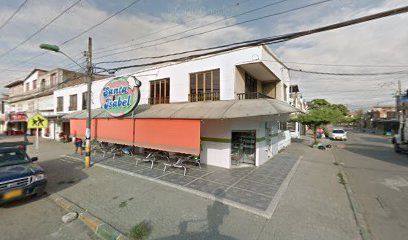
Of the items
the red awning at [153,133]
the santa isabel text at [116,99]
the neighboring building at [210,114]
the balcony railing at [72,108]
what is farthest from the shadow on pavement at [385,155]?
the balcony railing at [72,108]

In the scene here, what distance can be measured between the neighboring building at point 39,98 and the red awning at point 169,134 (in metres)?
16.8

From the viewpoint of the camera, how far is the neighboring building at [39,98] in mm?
23438

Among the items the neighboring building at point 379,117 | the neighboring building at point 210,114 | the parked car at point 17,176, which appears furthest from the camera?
the neighboring building at point 379,117

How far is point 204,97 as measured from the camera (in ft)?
34.2

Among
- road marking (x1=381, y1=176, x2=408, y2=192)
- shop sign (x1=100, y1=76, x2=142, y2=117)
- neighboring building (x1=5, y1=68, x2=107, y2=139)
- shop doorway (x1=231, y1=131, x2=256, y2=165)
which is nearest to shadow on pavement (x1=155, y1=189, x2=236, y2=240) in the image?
shop doorway (x1=231, y1=131, x2=256, y2=165)

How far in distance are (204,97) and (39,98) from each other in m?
28.7

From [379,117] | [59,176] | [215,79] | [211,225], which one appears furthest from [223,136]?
[379,117]

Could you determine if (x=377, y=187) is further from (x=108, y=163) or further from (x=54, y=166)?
(x=54, y=166)

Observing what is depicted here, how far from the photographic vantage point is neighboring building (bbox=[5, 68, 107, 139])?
76.9 feet

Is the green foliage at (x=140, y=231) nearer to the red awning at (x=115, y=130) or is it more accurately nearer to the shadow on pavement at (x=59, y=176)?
the shadow on pavement at (x=59, y=176)

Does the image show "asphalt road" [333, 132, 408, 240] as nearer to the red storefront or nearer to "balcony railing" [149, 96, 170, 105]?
"balcony railing" [149, 96, 170, 105]

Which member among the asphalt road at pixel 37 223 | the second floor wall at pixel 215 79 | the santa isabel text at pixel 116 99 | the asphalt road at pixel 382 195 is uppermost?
the second floor wall at pixel 215 79

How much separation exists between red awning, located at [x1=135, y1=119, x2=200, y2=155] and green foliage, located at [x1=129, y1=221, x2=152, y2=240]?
4.11 metres

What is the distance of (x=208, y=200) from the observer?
18.8ft
